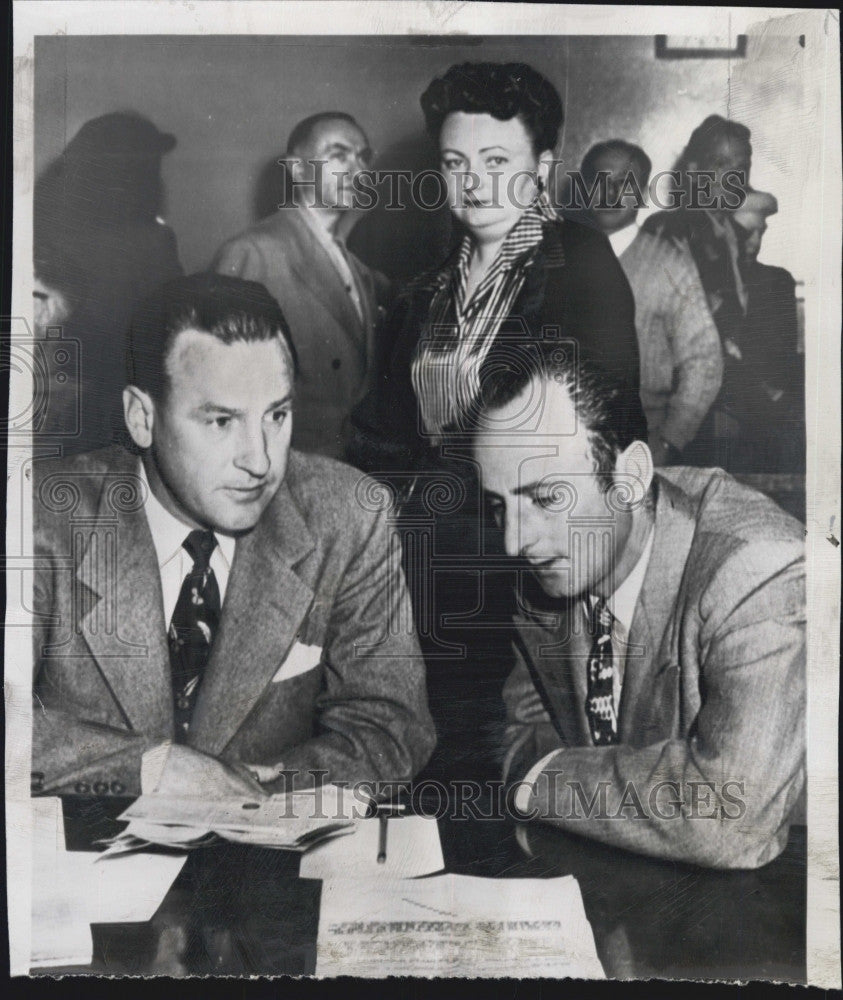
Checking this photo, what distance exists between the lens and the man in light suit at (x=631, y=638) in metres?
2.30

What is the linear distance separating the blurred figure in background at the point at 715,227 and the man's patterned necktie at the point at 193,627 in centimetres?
137

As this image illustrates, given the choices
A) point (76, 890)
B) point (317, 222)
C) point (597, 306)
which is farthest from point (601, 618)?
point (76, 890)

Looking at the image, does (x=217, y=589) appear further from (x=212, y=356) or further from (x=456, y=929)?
(x=456, y=929)

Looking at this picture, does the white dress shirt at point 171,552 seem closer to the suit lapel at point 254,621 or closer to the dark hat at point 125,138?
the suit lapel at point 254,621

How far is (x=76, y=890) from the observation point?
7.59ft

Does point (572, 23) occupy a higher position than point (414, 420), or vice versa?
point (572, 23)

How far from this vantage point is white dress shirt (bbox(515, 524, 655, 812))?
91.0 inches

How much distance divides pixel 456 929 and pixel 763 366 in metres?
1.79

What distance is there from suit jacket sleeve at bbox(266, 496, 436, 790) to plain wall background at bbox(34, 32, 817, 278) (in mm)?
871

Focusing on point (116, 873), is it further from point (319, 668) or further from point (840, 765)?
point (840, 765)

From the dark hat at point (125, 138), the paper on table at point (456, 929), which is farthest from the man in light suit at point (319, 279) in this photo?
the paper on table at point (456, 929)

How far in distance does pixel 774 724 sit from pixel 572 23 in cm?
203

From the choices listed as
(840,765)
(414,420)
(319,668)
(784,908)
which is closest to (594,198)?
(414,420)

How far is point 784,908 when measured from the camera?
2.34m
